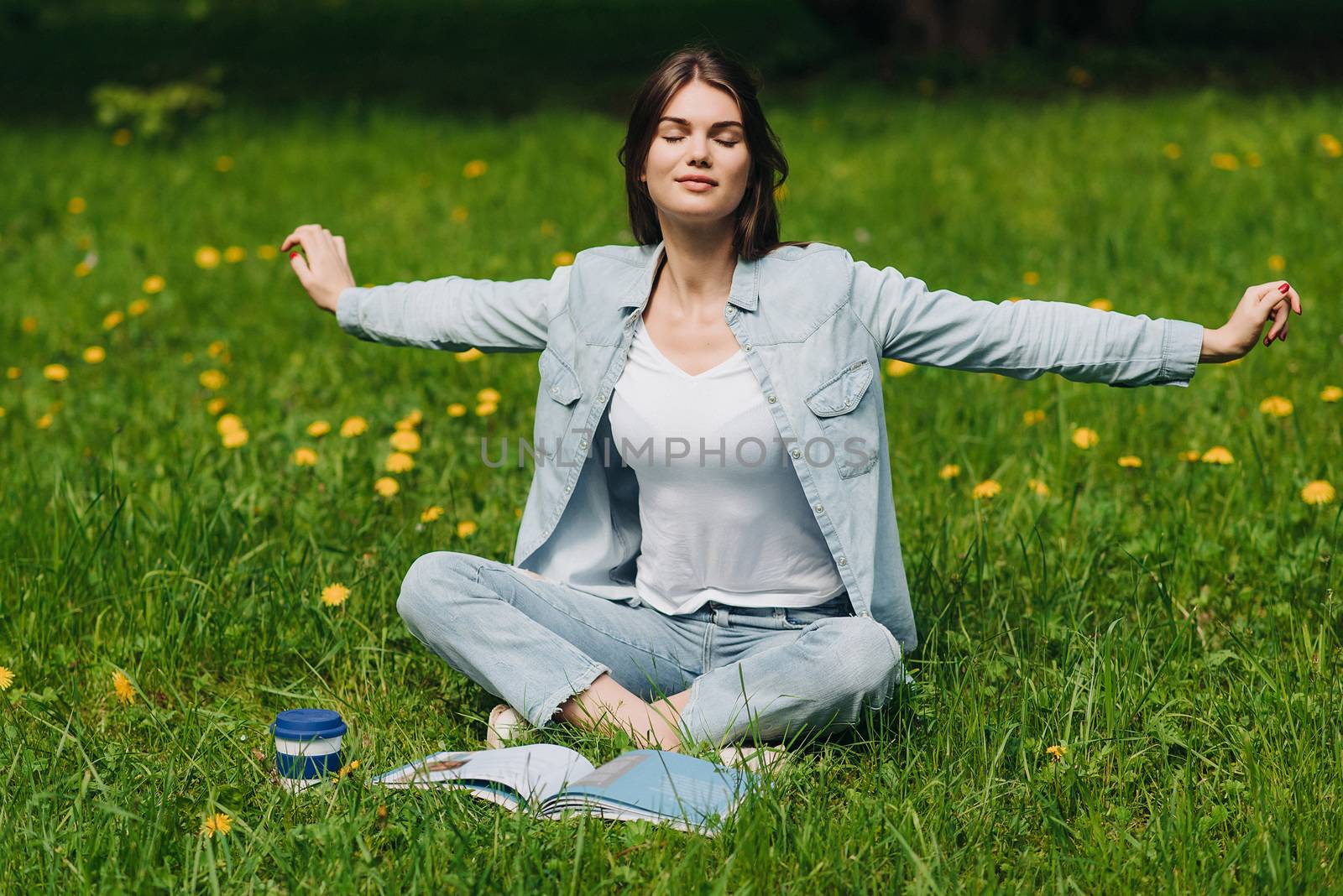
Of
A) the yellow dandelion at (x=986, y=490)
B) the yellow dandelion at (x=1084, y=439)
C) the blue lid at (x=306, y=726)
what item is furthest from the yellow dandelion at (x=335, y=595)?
the yellow dandelion at (x=1084, y=439)

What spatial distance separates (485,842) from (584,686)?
391mm

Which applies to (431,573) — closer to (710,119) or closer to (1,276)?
(710,119)

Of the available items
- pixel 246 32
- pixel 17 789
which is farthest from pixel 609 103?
pixel 17 789

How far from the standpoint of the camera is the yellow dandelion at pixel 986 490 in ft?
10.4

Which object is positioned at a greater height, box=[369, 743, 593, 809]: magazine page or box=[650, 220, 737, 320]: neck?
box=[650, 220, 737, 320]: neck

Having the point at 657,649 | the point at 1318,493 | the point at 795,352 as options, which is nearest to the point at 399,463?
the point at 657,649

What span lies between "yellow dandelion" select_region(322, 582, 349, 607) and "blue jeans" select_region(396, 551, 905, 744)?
13.9 inches

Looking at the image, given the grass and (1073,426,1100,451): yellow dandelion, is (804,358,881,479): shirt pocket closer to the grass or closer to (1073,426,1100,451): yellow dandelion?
the grass

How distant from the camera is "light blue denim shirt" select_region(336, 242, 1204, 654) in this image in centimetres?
230

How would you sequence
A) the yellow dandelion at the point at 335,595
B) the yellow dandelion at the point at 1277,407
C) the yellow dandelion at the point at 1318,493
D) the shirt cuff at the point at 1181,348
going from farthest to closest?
the yellow dandelion at the point at 1277,407 → the yellow dandelion at the point at 1318,493 → the yellow dandelion at the point at 335,595 → the shirt cuff at the point at 1181,348

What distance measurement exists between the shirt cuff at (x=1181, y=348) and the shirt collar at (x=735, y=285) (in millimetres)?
694

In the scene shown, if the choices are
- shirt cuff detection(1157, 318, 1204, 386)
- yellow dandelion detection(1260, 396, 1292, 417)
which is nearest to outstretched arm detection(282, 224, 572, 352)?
shirt cuff detection(1157, 318, 1204, 386)

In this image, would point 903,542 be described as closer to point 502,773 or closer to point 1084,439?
point 1084,439

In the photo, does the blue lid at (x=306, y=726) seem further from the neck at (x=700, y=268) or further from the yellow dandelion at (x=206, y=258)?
the yellow dandelion at (x=206, y=258)
